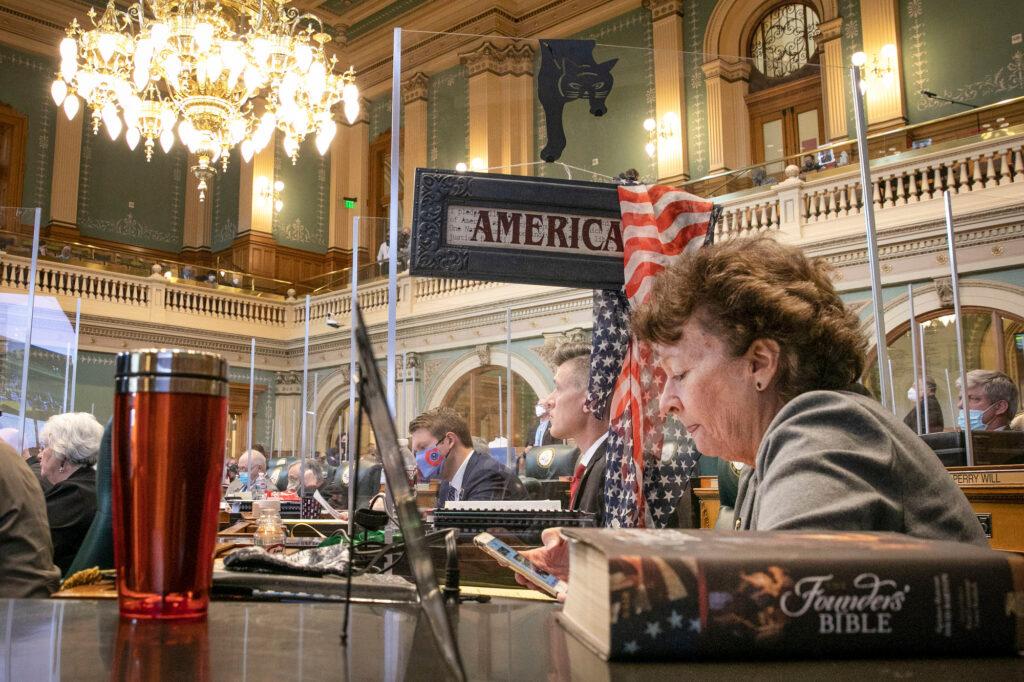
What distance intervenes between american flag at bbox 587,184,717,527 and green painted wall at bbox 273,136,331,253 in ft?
45.0

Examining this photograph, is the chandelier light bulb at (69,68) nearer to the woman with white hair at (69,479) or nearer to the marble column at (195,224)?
the marble column at (195,224)

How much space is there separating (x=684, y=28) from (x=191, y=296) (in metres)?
7.78

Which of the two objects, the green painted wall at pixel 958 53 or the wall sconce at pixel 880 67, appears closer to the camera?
the green painted wall at pixel 958 53

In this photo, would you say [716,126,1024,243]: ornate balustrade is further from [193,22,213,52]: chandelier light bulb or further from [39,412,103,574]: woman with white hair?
[39,412,103,574]: woman with white hair

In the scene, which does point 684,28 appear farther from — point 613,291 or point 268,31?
point 613,291

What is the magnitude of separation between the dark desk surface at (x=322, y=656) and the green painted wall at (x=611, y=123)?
1938mm

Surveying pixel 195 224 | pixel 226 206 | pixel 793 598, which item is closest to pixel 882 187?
pixel 793 598

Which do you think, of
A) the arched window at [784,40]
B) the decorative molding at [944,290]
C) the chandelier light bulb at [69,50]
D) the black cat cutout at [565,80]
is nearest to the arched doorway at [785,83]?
the arched window at [784,40]

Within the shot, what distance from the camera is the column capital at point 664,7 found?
11594 millimetres

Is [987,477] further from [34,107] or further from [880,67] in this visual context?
[34,107]

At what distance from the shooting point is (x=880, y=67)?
32.8ft

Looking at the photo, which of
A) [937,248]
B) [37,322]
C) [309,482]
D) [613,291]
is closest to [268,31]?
[37,322]

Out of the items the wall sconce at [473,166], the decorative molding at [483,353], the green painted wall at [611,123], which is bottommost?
the wall sconce at [473,166]

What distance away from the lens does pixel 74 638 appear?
1.85ft
